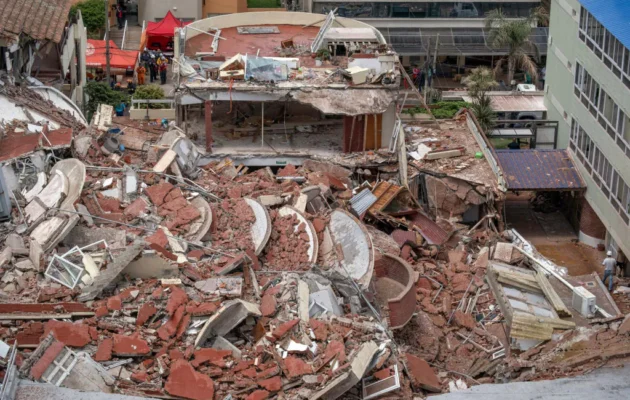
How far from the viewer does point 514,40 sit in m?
43.6

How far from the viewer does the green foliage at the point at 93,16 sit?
50.5 metres

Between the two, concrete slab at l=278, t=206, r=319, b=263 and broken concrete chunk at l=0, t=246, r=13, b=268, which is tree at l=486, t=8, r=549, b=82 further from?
broken concrete chunk at l=0, t=246, r=13, b=268

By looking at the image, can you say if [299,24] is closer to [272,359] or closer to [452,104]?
[452,104]

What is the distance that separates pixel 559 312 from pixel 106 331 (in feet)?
31.2

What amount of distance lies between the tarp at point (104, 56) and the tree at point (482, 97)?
13455 mm

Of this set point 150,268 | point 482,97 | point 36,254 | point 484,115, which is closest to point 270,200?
point 150,268

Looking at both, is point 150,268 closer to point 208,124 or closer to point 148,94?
point 208,124

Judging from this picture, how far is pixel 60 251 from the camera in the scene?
70.6 ft

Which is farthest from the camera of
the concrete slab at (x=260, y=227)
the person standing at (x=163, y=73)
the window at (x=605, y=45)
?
the person standing at (x=163, y=73)

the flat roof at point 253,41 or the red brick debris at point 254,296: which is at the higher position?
the flat roof at point 253,41

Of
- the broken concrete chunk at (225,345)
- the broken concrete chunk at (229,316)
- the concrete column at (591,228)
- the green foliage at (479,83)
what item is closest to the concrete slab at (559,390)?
the broken concrete chunk at (225,345)

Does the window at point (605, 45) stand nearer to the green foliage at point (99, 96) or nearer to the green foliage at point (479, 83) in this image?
the green foliage at point (479, 83)

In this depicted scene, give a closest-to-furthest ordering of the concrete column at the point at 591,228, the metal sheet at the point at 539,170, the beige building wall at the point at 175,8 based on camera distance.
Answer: the concrete column at the point at 591,228 → the metal sheet at the point at 539,170 → the beige building wall at the point at 175,8

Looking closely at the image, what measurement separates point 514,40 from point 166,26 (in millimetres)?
14872
